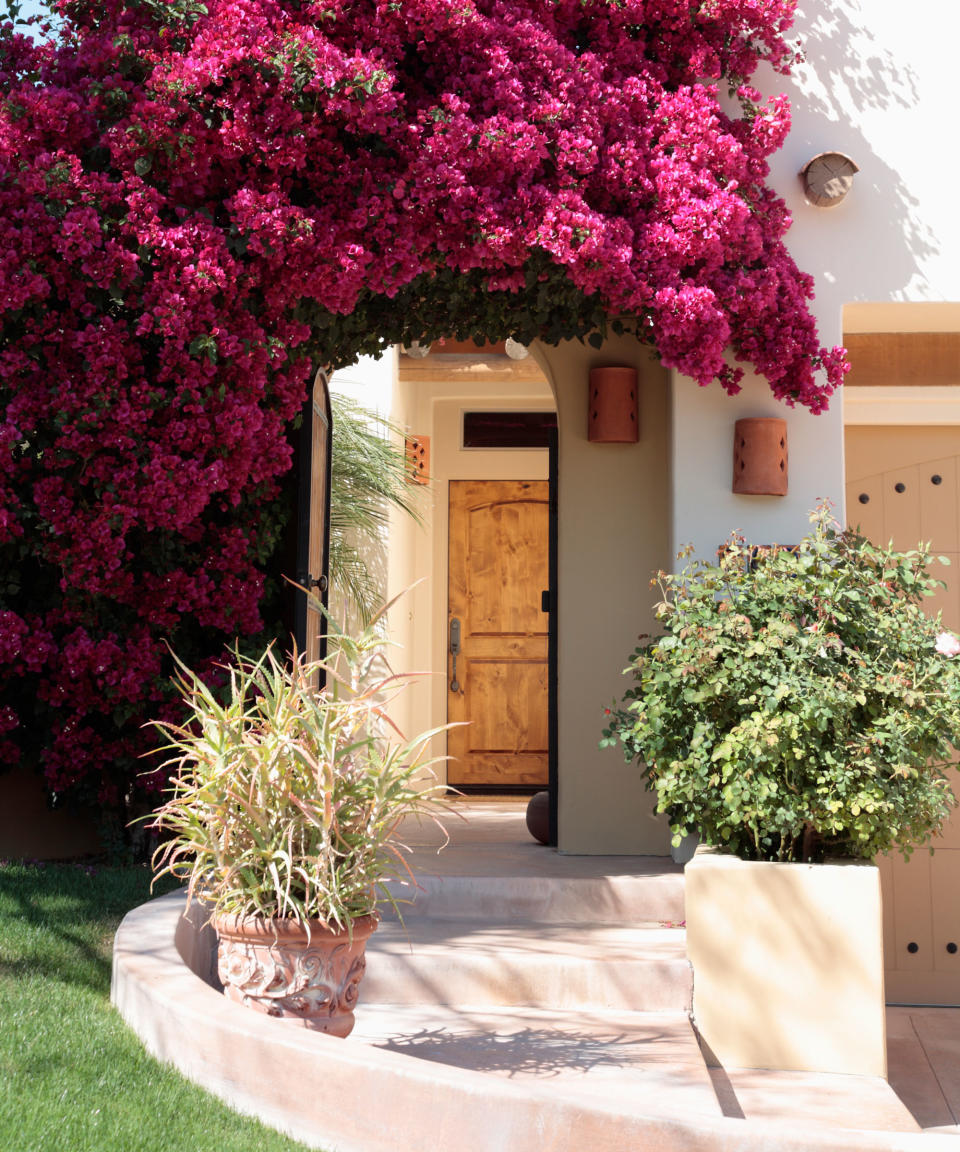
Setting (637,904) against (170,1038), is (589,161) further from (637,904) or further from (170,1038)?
(170,1038)

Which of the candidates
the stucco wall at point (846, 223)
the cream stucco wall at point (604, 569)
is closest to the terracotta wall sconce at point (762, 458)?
the stucco wall at point (846, 223)

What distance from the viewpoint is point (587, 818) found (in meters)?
A: 4.80

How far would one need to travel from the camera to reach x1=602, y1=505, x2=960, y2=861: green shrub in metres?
3.23

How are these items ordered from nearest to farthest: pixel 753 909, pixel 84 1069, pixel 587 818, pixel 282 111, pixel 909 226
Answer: pixel 84 1069 < pixel 753 909 < pixel 282 111 < pixel 909 226 < pixel 587 818

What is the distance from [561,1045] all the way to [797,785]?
0.95 m

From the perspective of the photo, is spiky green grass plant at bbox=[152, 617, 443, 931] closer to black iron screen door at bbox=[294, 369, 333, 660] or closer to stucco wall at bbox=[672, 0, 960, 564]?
black iron screen door at bbox=[294, 369, 333, 660]

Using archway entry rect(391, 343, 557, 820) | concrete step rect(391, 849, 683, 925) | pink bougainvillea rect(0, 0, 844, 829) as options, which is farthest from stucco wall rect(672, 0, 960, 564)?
archway entry rect(391, 343, 557, 820)

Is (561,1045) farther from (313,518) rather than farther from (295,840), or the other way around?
(313,518)

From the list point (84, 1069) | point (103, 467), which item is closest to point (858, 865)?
point (84, 1069)

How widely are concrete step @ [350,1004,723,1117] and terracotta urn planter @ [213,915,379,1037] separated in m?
0.39

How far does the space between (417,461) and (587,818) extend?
375 centimetres

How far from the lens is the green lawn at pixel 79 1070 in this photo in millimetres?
2008

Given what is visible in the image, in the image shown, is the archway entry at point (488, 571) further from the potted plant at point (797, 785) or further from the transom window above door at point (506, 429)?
the potted plant at point (797, 785)

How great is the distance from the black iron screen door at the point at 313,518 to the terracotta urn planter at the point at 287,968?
6.24ft
